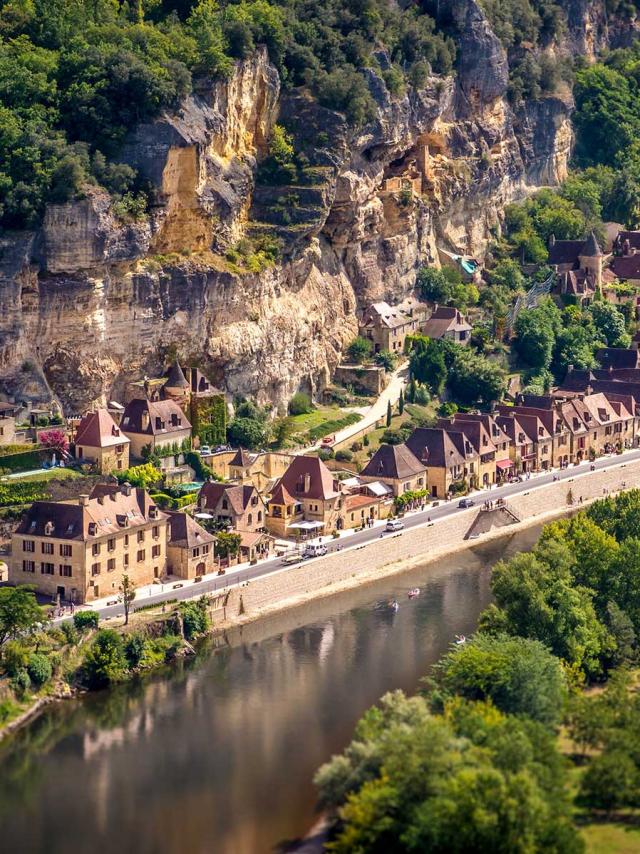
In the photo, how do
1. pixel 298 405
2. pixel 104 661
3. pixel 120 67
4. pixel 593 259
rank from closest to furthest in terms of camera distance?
→ pixel 104 661 < pixel 120 67 < pixel 298 405 < pixel 593 259

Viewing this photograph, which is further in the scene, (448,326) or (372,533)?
(448,326)

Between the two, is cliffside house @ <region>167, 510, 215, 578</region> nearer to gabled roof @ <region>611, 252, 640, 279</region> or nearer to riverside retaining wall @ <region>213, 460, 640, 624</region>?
riverside retaining wall @ <region>213, 460, 640, 624</region>

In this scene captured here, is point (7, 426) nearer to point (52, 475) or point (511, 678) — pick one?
point (52, 475)

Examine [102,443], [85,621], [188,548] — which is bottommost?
[85,621]

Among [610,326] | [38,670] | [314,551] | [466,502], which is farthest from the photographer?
[610,326]

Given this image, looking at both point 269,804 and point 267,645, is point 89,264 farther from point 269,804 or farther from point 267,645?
point 269,804

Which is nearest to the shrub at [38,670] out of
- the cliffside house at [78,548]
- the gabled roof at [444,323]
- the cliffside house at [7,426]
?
the cliffside house at [78,548]

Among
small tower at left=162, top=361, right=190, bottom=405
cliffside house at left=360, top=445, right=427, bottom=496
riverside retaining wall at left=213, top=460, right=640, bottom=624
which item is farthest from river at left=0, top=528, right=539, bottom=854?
small tower at left=162, top=361, right=190, bottom=405

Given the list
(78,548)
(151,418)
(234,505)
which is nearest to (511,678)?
(78,548)

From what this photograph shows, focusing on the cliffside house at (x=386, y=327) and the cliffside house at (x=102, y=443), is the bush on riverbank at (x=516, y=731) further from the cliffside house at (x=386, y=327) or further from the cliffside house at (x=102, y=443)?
the cliffside house at (x=386, y=327)
